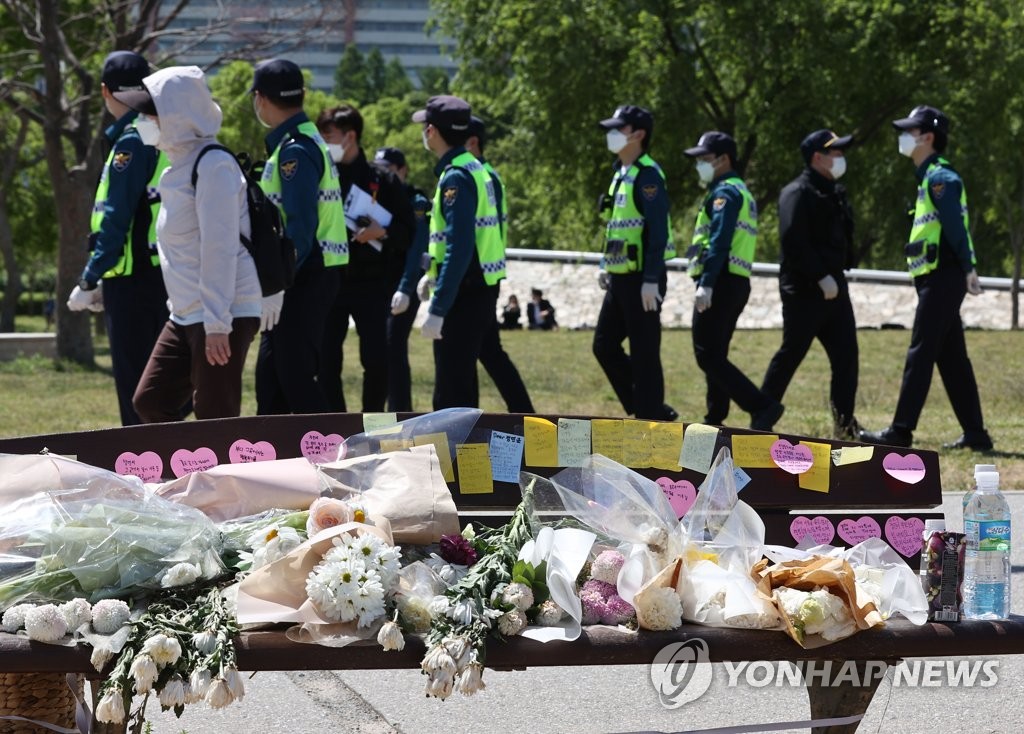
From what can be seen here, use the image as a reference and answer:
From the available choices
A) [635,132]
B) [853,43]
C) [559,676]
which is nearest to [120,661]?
[559,676]

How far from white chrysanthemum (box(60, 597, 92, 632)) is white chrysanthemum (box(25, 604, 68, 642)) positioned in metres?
0.02

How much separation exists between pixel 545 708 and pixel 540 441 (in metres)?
0.94

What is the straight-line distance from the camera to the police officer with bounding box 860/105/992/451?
905cm

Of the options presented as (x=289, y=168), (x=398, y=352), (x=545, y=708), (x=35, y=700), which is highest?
(x=289, y=168)

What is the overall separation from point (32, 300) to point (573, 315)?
105 feet

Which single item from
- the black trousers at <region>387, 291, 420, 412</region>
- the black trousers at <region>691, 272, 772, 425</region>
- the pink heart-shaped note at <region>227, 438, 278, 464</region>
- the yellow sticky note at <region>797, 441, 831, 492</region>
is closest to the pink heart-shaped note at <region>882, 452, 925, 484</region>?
the yellow sticky note at <region>797, 441, 831, 492</region>

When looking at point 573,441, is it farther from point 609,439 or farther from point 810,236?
point 810,236

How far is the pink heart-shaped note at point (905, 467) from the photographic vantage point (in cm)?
392

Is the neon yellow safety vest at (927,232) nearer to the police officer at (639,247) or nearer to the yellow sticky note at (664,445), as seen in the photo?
the police officer at (639,247)

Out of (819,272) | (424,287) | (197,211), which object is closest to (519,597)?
(197,211)

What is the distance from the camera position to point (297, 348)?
7.00m

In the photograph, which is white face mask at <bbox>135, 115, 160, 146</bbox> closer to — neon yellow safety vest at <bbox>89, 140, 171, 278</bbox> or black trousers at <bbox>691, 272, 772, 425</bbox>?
neon yellow safety vest at <bbox>89, 140, 171, 278</bbox>

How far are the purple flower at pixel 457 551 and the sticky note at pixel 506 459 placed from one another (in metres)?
0.62

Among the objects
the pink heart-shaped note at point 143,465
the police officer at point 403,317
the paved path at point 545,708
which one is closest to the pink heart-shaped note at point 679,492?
the paved path at point 545,708
